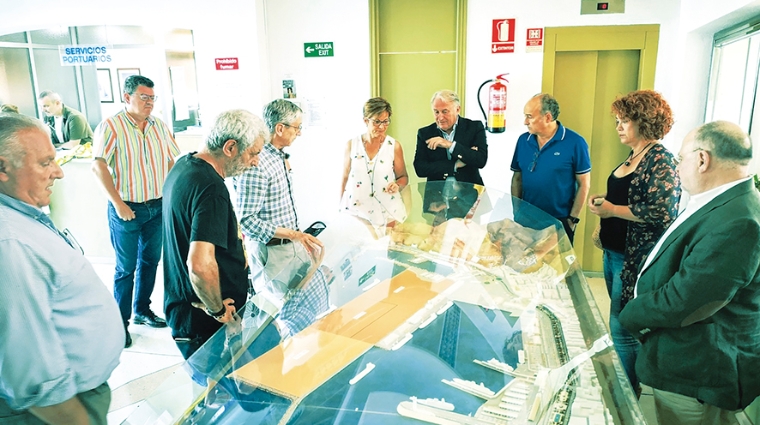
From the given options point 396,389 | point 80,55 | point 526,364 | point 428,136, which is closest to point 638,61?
point 428,136

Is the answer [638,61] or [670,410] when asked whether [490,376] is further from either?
[638,61]

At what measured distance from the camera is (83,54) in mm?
4977

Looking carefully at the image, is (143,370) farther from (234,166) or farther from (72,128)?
(72,128)

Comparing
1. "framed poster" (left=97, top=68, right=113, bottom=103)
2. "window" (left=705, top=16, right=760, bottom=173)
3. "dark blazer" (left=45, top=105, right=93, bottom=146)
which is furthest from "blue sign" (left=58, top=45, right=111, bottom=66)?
"window" (left=705, top=16, right=760, bottom=173)

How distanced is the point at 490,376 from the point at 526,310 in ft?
1.30

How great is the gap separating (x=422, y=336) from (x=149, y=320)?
279 centimetres

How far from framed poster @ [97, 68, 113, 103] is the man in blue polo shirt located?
4.27 metres

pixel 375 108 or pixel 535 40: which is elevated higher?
pixel 535 40

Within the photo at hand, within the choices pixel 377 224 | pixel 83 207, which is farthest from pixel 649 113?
pixel 83 207

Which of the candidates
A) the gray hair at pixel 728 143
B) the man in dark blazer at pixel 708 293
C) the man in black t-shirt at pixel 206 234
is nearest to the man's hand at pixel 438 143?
the man in black t-shirt at pixel 206 234

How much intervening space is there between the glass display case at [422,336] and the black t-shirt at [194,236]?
0.97ft

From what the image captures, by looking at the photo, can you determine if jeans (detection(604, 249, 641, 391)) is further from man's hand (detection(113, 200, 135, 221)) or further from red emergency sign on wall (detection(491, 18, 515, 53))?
man's hand (detection(113, 200, 135, 221))

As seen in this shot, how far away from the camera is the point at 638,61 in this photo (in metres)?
4.38

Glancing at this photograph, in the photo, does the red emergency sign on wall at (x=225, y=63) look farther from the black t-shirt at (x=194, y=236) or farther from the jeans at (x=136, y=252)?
the black t-shirt at (x=194, y=236)
